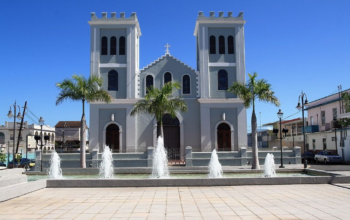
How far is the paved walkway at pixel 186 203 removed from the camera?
8.34 metres

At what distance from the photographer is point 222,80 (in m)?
31.7

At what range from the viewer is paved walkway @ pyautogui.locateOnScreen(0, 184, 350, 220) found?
27.3 feet

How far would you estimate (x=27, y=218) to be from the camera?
8.12m

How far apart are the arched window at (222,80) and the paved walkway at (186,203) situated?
19.1m

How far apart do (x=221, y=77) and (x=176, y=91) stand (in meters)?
4.36

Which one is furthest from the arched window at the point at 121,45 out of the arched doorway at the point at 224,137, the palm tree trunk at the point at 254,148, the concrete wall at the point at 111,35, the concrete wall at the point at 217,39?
the palm tree trunk at the point at 254,148

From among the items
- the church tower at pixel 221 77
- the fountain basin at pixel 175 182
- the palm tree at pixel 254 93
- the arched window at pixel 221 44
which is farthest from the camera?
the arched window at pixel 221 44

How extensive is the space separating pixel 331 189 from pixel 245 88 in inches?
438

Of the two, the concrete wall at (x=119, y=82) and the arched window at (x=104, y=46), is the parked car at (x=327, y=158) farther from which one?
the arched window at (x=104, y=46)

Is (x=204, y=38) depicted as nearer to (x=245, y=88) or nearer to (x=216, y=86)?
(x=216, y=86)

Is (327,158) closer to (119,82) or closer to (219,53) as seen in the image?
(219,53)

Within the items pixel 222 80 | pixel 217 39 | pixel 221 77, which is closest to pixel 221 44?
pixel 217 39

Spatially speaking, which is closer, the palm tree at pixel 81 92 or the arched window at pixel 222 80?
the palm tree at pixel 81 92

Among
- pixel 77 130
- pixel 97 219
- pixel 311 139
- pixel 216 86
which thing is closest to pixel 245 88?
pixel 216 86
